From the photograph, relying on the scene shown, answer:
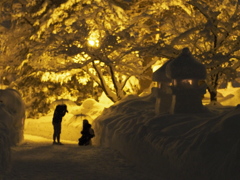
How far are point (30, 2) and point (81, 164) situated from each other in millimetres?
18469

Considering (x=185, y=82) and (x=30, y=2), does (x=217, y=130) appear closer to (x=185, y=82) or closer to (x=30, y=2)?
(x=185, y=82)

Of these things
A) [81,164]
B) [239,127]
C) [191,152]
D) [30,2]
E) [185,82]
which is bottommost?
[81,164]

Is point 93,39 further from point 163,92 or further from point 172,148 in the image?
point 172,148

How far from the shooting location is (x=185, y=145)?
8.48 meters

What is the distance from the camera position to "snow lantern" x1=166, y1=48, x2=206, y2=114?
12094 mm

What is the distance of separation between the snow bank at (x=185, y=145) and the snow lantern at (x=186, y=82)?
0.50m

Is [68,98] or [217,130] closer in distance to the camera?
[217,130]

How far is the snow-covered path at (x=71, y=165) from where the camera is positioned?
8.74 metres

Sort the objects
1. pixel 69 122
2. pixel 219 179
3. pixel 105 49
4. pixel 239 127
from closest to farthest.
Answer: pixel 219 179 < pixel 239 127 < pixel 105 49 < pixel 69 122

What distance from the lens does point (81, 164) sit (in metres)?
10.0

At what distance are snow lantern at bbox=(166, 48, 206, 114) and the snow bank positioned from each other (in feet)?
1.63

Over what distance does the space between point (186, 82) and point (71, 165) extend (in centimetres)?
434

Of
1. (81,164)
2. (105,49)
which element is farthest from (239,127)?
(105,49)

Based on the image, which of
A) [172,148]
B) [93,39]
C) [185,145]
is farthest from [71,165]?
[93,39]
